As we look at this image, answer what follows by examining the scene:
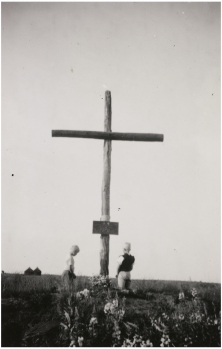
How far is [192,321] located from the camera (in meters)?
5.68

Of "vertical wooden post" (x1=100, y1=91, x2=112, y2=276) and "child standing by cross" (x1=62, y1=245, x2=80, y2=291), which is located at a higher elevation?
"vertical wooden post" (x1=100, y1=91, x2=112, y2=276)

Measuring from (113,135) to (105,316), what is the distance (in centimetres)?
375

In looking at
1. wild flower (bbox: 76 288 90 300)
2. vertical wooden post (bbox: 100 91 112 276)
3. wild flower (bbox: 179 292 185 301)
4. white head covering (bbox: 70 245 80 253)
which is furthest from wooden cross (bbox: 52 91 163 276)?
wild flower (bbox: 179 292 185 301)

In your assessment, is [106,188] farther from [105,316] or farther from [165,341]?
[165,341]

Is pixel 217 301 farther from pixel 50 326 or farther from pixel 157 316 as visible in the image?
pixel 50 326

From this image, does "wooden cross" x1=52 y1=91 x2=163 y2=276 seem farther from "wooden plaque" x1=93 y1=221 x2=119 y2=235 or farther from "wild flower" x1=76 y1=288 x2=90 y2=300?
"wild flower" x1=76 y1=288 x2=90 y2=300

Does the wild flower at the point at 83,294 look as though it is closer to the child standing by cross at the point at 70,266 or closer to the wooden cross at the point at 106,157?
the child standing by cross at the point at 70,266

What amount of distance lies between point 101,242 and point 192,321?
2.30m

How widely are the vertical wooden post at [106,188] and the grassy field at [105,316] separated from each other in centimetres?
53

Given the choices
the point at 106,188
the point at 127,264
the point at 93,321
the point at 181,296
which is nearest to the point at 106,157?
the point at 106,188

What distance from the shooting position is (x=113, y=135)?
7.57 meters

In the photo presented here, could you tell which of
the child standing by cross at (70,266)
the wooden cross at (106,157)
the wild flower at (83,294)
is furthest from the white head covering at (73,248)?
the wild flower at (83,294)

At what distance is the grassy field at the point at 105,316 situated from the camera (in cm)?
553

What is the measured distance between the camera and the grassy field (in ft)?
18.1
